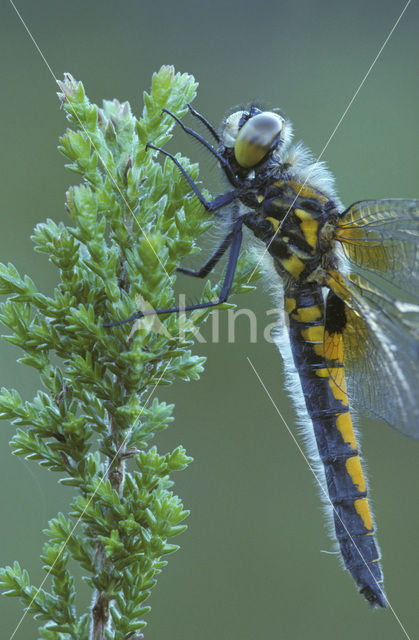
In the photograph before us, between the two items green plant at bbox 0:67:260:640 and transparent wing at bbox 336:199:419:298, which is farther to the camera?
transparent wing at bbox 336:199:419:298

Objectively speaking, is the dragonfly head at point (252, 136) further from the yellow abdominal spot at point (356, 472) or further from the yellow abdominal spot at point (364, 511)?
the yellow abdominal spot at point (364, 511)

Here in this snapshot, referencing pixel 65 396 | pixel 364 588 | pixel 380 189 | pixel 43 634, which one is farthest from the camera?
pixel 380 189

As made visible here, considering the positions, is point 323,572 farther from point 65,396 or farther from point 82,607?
point 65,396

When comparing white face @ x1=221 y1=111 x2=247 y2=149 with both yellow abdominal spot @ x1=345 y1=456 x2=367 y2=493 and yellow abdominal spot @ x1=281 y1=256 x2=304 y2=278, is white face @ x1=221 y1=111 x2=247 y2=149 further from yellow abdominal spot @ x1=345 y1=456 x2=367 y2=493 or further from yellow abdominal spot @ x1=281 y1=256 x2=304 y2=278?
yellow abdominal spot @ x1=345 y1=456 x2=367 y2=493

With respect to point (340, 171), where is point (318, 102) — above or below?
above

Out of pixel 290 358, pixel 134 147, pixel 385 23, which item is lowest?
pixel 290 358

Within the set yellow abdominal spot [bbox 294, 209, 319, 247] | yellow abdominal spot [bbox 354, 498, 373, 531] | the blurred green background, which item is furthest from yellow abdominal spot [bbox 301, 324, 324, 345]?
the blurred green background

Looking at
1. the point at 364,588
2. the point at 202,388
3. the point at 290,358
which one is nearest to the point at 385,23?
the point at 202,388
